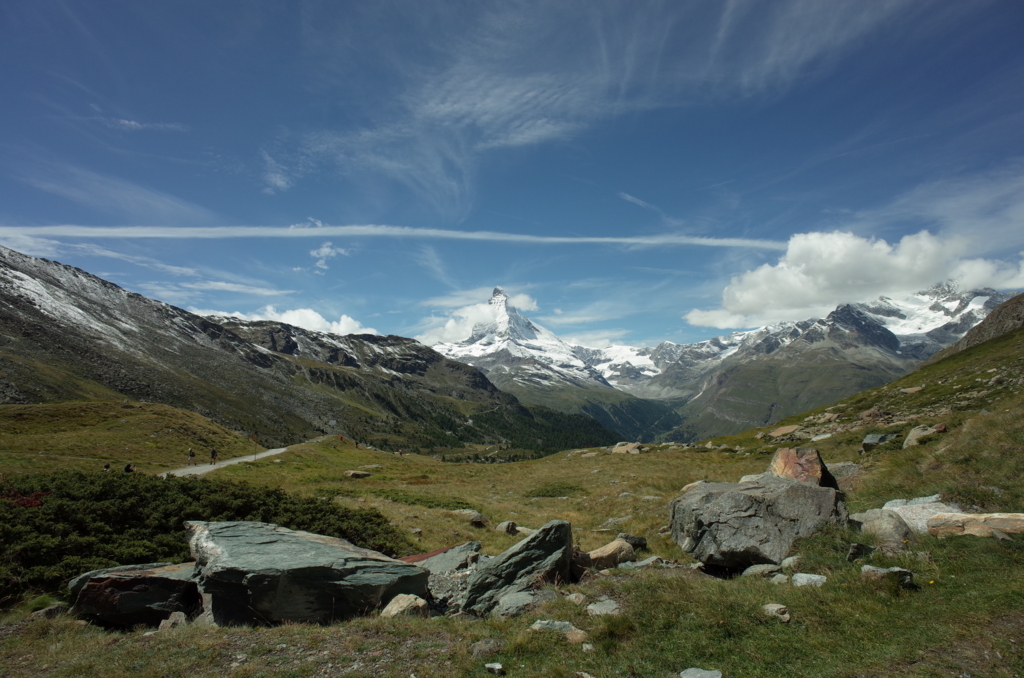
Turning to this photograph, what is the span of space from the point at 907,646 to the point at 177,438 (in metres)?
73.1

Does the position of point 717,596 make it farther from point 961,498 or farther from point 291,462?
point 291,462

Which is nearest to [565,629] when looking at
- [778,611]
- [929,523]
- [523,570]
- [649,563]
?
[523,570]

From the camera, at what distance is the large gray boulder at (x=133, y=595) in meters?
13.3

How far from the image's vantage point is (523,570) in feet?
50.6

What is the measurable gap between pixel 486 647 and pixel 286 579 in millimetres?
6670

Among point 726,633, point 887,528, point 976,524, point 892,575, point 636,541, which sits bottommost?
point 726,633

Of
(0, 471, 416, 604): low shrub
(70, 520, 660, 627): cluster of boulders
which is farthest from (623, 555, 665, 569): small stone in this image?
(0, 471, 416, 604): low shrub

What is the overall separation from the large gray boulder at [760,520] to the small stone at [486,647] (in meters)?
8.08

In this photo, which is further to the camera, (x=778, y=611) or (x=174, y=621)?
(x=174, y=621)

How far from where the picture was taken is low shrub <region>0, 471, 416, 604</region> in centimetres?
1473

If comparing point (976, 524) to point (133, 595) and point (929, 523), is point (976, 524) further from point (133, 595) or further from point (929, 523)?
point (133, 595)

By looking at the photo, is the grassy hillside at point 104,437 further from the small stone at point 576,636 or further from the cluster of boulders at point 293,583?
the small stone at point 576,636

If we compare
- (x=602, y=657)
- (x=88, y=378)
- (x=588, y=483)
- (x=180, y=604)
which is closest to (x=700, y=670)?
(x=602, y=657)

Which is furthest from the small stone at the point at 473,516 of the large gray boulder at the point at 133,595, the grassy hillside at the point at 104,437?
the grassy hillside at the point at 104,437
